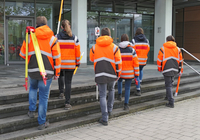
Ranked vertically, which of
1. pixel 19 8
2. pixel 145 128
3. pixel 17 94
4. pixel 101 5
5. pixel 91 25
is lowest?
pixel 145 128

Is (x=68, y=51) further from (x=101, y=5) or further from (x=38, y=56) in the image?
(x=101, y=5)

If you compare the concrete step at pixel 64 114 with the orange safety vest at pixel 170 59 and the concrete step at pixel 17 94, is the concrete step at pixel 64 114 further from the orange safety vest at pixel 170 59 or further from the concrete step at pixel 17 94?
the orange safety vest at pixel 170 59

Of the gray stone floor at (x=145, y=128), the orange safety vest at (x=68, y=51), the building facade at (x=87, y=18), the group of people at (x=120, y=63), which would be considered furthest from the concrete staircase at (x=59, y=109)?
the building facade at (x=87, y=18)

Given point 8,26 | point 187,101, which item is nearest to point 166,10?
point 187,101

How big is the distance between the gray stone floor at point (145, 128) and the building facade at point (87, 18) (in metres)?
6.71

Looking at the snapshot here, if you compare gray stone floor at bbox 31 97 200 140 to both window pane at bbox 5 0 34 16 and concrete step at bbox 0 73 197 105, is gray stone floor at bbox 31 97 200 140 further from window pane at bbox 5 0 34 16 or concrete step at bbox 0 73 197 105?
window pane at bbox 5 0 34 16

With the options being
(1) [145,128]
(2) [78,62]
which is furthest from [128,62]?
(1) [145,128]

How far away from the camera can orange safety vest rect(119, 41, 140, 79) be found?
611 cm

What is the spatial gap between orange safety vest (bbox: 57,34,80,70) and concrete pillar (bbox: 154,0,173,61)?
10.1 m

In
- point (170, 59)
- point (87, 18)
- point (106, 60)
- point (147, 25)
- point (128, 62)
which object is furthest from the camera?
point (147, 25)

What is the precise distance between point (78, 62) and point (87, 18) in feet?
28.6

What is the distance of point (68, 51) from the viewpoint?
5.53m

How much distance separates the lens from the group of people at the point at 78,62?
4.67m

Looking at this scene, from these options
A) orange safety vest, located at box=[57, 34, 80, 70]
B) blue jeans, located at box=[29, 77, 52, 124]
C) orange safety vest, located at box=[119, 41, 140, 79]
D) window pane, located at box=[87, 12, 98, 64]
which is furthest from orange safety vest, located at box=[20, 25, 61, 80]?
window pane, located at box=[87, 12, 98, 64]
